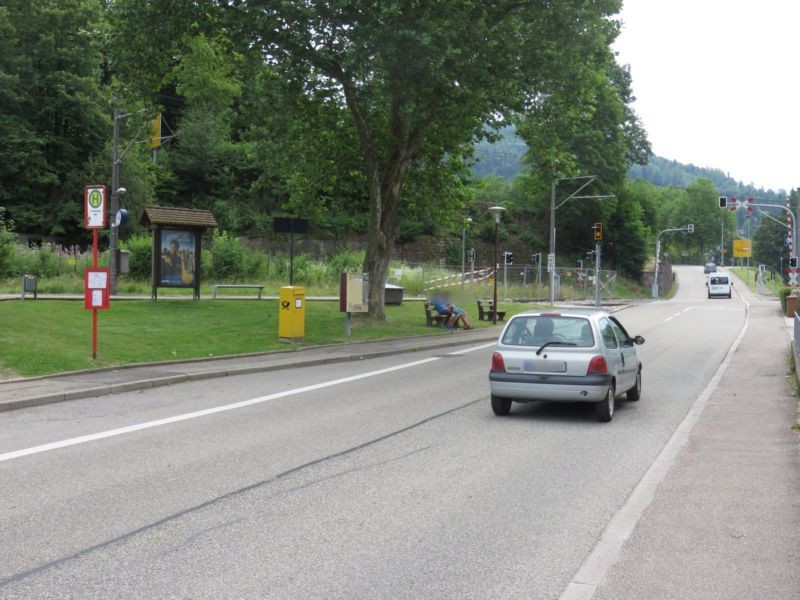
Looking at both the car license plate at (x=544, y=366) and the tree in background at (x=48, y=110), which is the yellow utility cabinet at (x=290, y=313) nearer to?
the car license plate at (x=544, y=366)

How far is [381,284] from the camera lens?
27.0m

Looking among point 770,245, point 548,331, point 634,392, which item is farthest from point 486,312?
point 770,245

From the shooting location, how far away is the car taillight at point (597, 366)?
11.0 meters

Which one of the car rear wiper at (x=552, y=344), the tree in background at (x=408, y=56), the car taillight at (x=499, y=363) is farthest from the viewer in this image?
the tree in background at (x=408, y=56)

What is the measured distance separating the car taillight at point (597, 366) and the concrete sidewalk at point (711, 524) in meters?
1.20

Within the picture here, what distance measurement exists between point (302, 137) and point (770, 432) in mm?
21304

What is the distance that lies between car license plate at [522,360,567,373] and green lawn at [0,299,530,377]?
809cm

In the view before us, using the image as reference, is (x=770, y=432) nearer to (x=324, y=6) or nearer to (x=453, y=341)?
(x=453, y=341)

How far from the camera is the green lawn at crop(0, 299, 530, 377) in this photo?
609 inches

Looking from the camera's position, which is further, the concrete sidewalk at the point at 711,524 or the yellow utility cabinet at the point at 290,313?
the yellow utility cabinet at the point at 290,313

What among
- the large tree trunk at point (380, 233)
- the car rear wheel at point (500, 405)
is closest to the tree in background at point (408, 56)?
the large tree trunk at point (380, 233)

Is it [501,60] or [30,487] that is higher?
[501,60]

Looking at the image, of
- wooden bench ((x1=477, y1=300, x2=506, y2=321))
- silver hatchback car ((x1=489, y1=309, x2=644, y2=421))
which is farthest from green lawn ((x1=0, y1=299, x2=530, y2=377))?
silver hatchback car ((x1=489, y1=309, x2=644, y2=421))

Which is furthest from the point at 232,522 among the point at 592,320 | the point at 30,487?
the point at 592,320
